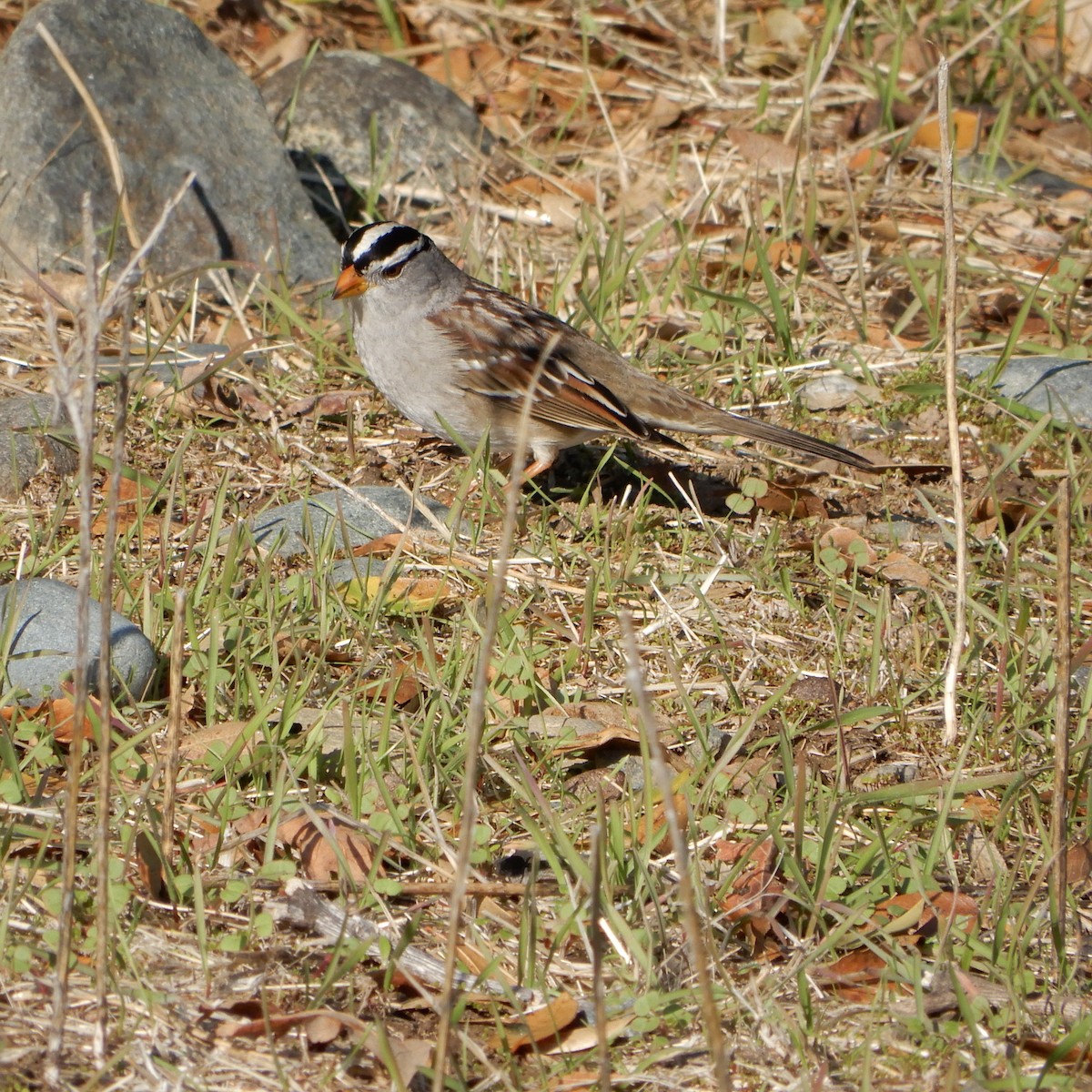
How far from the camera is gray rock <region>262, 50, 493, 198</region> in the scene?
21.6ft

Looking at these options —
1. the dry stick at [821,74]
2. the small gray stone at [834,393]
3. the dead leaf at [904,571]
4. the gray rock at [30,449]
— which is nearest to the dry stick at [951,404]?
the dead leaf at [904,571]

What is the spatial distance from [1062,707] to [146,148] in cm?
441

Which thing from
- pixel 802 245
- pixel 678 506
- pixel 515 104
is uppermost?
pixel 515 104

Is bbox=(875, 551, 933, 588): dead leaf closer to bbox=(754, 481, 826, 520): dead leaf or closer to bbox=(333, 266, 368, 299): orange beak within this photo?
bbox=(754, 481, 826, 520): dead leaf

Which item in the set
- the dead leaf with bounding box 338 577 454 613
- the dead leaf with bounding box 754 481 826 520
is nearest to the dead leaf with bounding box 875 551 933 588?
the dead leaf with bounding box 754 481 826 520

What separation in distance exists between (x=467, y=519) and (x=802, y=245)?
90.8 inches

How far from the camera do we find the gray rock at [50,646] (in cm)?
327

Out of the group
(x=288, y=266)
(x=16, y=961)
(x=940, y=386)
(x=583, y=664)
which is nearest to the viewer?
(x=16, y=961)

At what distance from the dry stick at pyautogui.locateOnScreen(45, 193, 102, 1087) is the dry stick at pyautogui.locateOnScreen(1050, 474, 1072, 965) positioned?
5.32 feet

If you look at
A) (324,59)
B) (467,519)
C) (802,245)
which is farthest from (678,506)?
(324,59)

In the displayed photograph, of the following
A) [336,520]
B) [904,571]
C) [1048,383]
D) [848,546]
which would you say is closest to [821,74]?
[1048,383]

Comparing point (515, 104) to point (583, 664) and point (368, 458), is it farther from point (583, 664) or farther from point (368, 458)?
point (583, 664)

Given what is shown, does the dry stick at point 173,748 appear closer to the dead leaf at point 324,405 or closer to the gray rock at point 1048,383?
the dead leaf at point 324,405

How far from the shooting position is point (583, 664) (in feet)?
12.6
